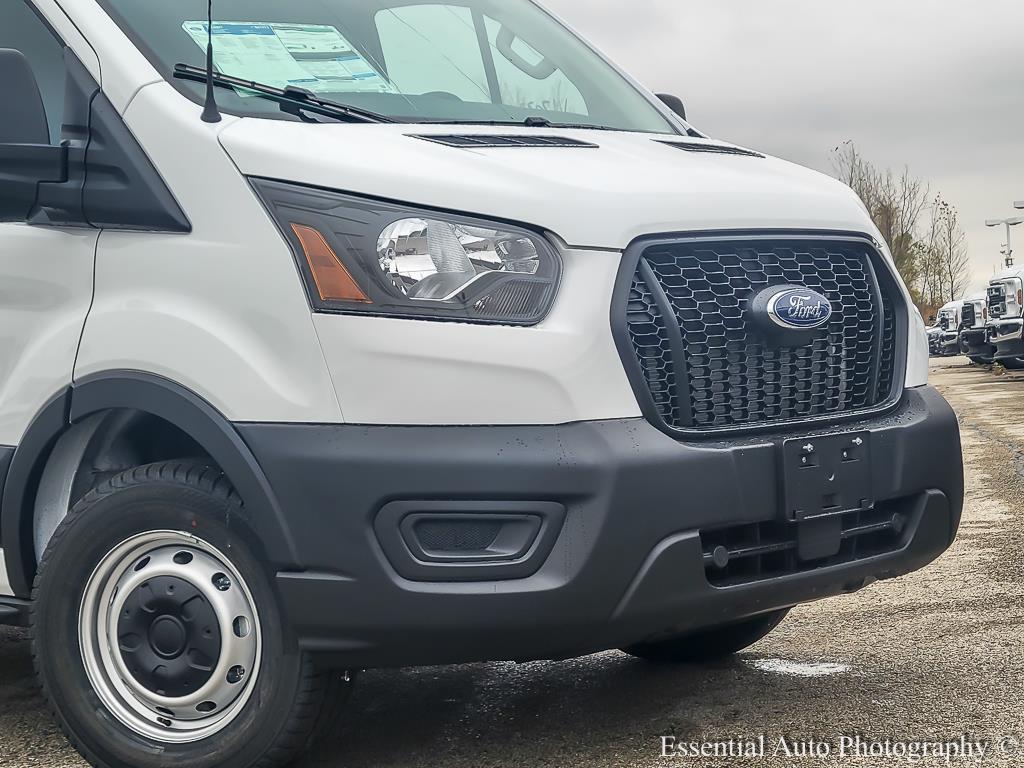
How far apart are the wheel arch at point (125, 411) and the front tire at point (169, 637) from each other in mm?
96

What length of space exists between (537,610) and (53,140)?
5.35 feet

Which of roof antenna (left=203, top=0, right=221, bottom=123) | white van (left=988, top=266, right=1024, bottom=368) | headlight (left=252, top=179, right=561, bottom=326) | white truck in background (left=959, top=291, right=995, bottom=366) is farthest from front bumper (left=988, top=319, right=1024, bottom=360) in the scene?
roof antenna (left=203, top=0, right=221, bottom=123)

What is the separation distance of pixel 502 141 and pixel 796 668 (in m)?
1.95

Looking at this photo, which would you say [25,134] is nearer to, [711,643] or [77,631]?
[77,631]

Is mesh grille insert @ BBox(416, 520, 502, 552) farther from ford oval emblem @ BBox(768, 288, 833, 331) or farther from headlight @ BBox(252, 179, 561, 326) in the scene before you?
ford oval emblem @ BBox(768, 288, 833, 331)

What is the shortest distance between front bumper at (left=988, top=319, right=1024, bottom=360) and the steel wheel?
16.5 metres

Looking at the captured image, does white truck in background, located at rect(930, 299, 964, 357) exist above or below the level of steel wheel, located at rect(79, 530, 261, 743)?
below

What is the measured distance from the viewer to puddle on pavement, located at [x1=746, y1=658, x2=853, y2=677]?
13.8ft

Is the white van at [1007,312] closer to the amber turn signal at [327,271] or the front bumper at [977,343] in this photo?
the front bumper at [977,343]

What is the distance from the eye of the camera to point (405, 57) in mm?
3998

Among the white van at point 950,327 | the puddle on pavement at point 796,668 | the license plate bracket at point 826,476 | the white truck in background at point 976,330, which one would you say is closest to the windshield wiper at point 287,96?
the license plate bracket at point 826,476

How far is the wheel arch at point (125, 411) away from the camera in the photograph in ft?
9.75

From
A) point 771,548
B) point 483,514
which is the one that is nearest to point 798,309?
point 771,548

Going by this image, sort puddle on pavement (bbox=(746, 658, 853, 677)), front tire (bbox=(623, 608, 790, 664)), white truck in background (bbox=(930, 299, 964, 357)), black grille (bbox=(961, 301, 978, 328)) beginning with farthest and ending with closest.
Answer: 1. white truck in background (bbox=(930, 299, 964, 357))
2. black grille (bbox=(961, 301, 978, 328))
3. front tire (bbox=(623, 608, 790, 664))
4. puddle on pavement (bbox=(746, 658, 853, 677))
